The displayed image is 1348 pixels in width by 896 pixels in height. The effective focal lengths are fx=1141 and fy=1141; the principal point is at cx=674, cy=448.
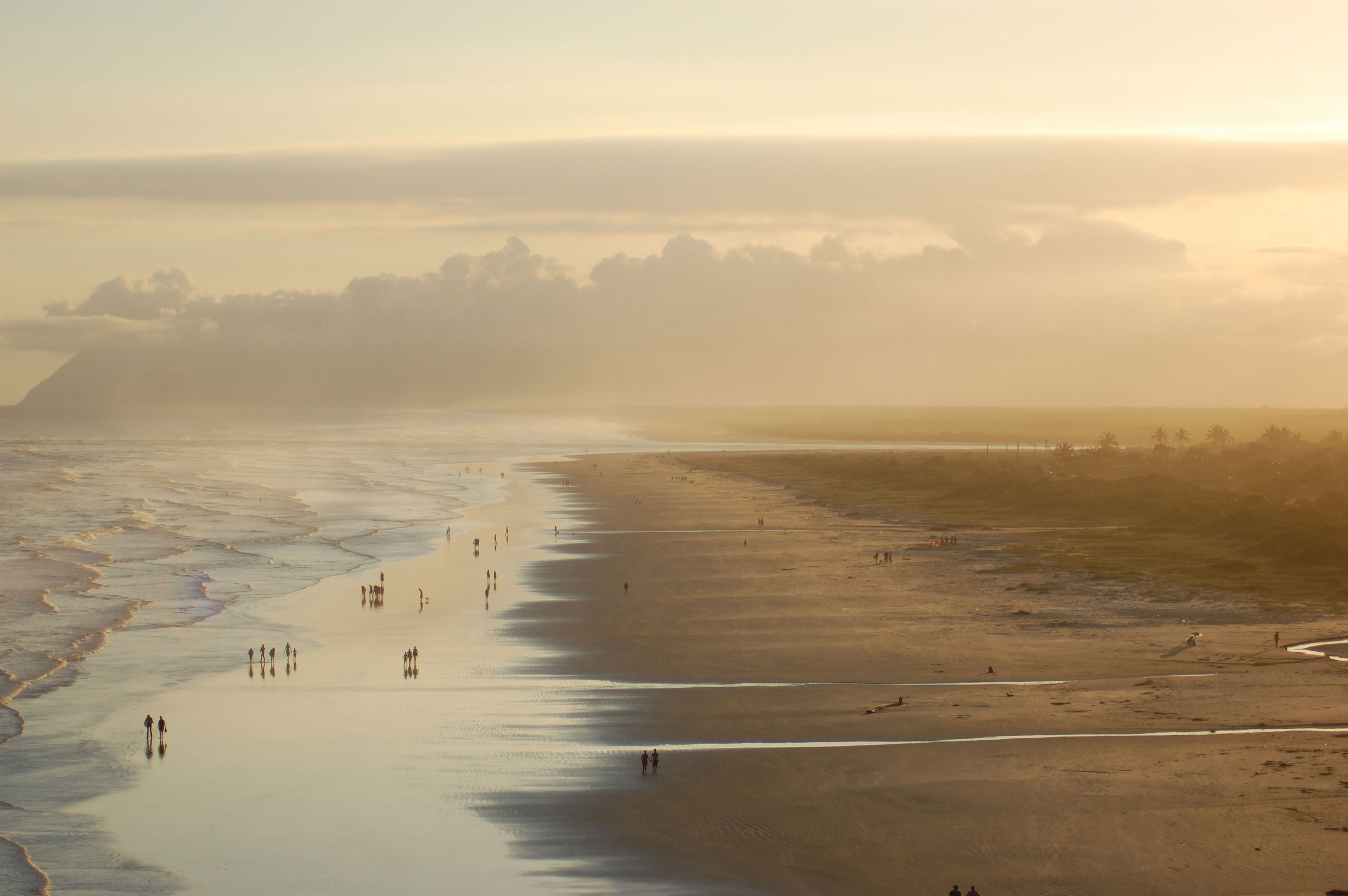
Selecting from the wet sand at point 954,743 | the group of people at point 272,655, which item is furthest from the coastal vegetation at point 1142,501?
the group of people at point 272,655

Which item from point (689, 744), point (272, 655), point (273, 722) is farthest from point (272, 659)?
point (689, 744)

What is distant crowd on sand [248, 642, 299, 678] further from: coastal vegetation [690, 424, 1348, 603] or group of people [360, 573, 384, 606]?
coastal vegetation [690, 424, 1348, 603]

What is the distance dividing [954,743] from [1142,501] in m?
66.4

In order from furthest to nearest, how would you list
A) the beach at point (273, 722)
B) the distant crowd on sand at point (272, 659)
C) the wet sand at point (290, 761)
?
the distant crowd on sand at point (272, 659), the beach at point (273, 722), the wet sand at point (290, 761)

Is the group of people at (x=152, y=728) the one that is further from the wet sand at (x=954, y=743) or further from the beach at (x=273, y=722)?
the wet sand at (x=954, y=743)

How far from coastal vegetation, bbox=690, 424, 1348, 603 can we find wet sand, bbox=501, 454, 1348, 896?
24.5ft

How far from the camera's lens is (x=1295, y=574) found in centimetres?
5666

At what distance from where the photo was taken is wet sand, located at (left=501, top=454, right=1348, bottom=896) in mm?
24250

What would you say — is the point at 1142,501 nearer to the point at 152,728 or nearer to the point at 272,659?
the point at 272,659

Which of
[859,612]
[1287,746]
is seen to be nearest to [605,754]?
[1287,746]

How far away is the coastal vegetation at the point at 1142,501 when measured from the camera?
59500 mm

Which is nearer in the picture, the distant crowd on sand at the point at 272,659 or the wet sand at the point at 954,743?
the wet sand at the point at 954,743

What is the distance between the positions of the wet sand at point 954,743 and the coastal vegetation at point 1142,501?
7.47 meters

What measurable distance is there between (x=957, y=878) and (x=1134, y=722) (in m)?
11.8
